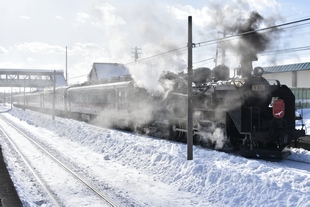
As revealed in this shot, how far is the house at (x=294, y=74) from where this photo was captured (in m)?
37.7

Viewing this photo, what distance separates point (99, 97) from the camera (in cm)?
2202

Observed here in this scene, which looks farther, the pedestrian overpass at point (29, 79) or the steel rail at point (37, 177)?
the pedestrian overpass at point (29, 79)

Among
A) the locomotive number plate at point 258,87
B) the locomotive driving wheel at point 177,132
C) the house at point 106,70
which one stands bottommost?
the locomotive driving wheel at point 177,132

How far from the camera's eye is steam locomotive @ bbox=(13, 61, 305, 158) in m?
10.4

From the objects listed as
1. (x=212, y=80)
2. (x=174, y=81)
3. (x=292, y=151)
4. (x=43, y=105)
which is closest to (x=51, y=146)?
(x=174, y=81)

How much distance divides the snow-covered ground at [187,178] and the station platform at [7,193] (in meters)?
0.15

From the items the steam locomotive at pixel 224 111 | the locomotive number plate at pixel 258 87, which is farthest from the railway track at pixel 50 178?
the locomotive number plate at pixel 258 87

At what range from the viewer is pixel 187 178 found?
25.7ft

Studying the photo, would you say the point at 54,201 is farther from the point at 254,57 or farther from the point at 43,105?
the point at 43,105

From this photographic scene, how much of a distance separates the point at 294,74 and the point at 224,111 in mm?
32191

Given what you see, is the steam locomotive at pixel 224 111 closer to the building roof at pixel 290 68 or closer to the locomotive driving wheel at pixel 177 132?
the locomotive driving wheel at pixel 177 132

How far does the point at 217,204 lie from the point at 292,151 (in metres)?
5.94

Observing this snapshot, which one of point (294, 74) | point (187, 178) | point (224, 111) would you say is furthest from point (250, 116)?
point (294, 74)

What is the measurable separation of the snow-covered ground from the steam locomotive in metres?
0.86
